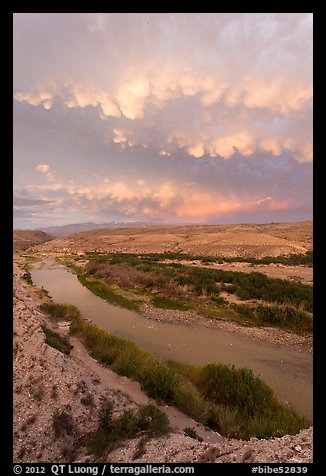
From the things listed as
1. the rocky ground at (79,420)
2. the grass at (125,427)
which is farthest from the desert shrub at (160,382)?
the grass at (125,427)

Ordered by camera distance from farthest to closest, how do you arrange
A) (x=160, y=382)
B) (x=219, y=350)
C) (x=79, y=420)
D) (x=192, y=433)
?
(x=219, y=350), (x=160, y=382), (x=79, y=420), (x=192, y=433)

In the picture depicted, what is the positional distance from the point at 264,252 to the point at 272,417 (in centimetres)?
4977

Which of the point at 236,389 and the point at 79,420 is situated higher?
the point at 79,420

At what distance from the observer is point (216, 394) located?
32.1 feet

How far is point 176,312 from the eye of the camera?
20.2 metres

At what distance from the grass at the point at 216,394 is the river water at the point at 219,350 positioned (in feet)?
4.17

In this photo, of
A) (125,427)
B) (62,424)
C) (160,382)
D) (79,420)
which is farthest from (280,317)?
(62,424)

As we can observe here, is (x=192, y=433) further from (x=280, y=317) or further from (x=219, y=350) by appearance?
(x=280, y=317)

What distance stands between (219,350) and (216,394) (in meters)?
4.47
